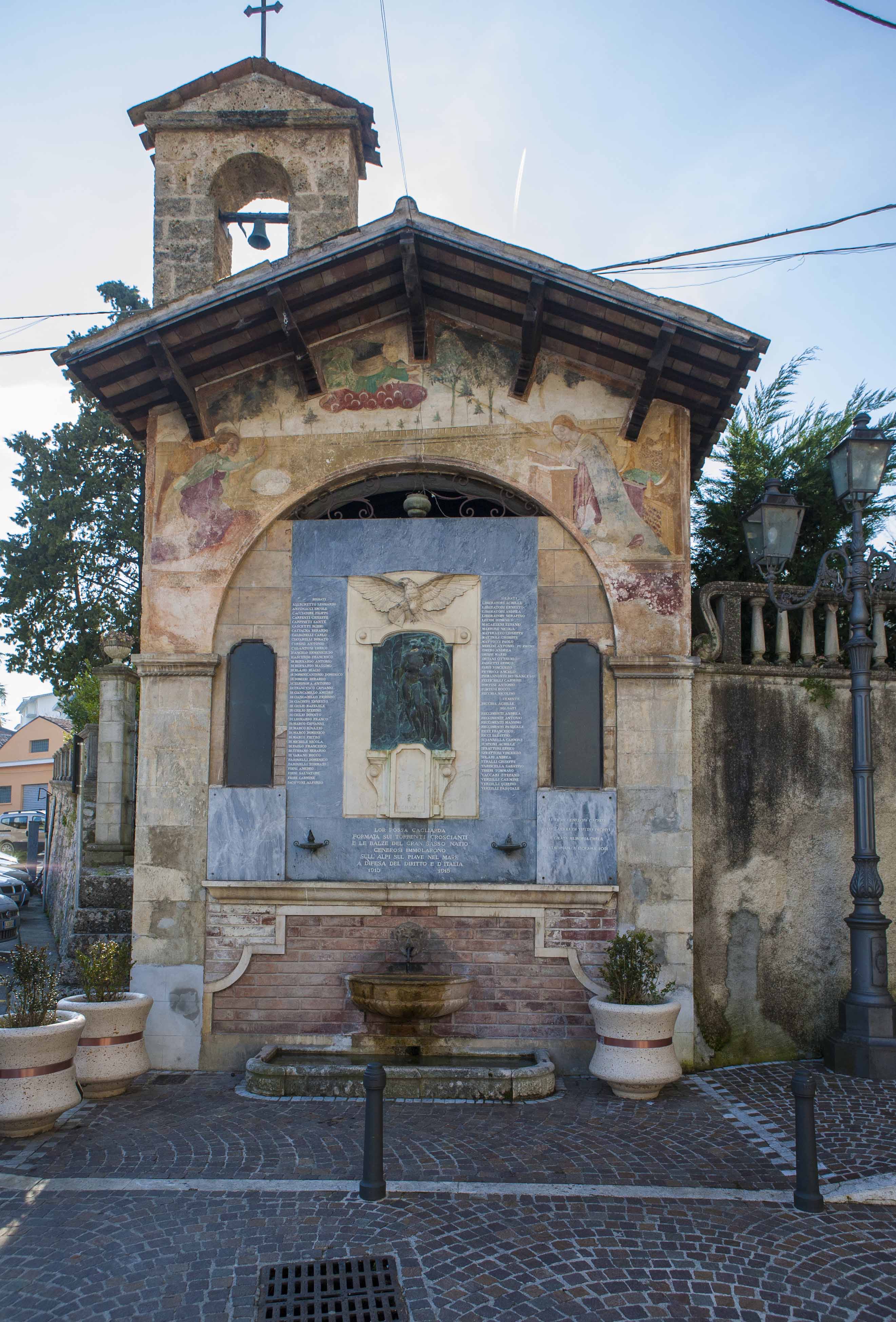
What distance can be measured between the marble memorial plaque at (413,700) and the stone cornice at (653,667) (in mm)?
732

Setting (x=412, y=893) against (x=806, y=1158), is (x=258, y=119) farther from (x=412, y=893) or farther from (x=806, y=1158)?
(x=806, y=1158)

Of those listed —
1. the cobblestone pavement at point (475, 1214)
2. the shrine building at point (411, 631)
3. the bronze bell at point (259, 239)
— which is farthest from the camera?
the bronze bell at point (259, 239)

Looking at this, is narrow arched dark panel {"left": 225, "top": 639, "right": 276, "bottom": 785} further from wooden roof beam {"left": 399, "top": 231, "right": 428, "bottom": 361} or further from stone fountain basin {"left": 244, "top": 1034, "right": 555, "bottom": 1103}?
wooden roof beam {"left": 399, "top": 231, "right": 428, "bottom": 361}

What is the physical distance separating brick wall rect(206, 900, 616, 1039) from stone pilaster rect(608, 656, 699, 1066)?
400mm

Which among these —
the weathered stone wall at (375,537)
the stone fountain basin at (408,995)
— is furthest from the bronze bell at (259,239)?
the stone fountain basin at (408,995)

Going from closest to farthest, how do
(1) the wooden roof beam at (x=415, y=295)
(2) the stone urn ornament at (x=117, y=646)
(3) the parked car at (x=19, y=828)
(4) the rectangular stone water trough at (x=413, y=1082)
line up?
(4) the rectangular stone water trough at (x=413, y=1082) → (1) the wooden roof beam at (x=415, y=295) → (2) the stone urn ornament at (x=117, y=646) → (3) the parked car at (x=19, y=828)

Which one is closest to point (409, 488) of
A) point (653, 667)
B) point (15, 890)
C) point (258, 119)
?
point (653, 667)

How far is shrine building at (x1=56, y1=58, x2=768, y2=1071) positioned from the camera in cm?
841

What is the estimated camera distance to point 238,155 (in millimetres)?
12703

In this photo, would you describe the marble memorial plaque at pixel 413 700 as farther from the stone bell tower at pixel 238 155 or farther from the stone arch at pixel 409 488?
the stone bell tower at pixel 238 155

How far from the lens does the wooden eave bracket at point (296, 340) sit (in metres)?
8.37

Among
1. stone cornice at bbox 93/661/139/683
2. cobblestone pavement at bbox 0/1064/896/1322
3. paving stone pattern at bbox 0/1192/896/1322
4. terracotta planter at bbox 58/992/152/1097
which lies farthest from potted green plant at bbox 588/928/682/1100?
stone cornice at bbox 93/661/139/683

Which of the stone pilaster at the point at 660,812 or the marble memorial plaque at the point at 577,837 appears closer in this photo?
the stone pilaster at the point at 660,812

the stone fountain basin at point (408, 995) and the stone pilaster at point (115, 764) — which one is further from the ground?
the stone pilaster at point (115, 764)
